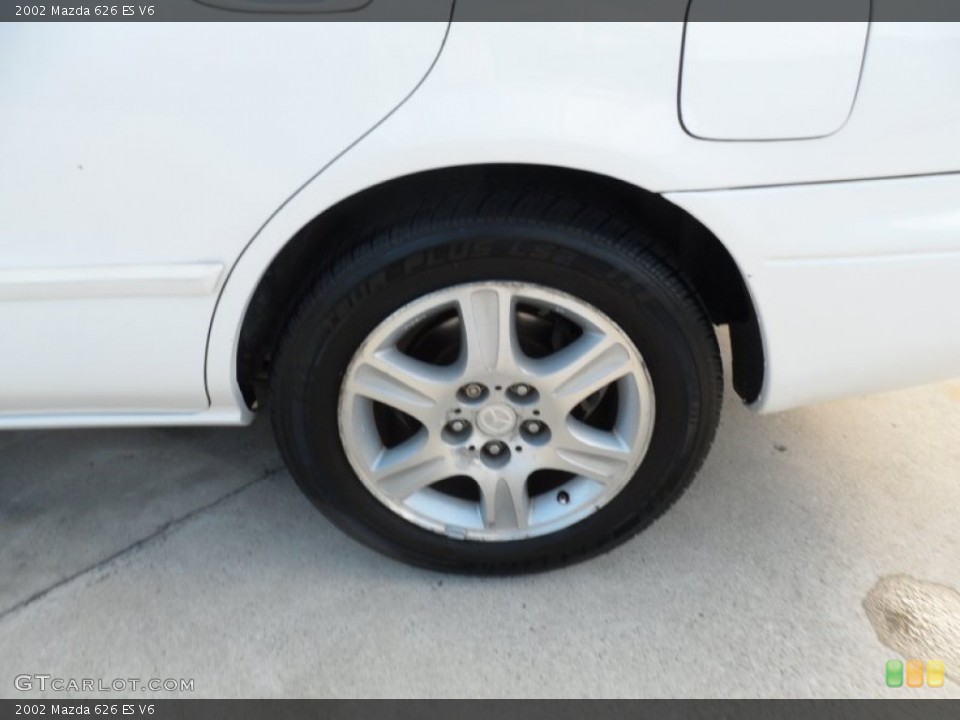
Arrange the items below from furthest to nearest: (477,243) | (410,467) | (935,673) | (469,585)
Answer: (469,585)
(410,467)
(935,673)
(477,243)

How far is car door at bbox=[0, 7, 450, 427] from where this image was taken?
135 cm

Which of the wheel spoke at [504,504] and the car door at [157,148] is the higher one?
the car door at [157,148]

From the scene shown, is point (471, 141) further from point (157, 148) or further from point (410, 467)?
point (410, 467)

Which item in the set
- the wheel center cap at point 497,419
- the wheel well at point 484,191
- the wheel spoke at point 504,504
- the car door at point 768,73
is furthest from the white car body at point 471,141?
the wheel spoke at point 504,504

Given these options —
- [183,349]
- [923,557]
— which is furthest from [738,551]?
[183,349]

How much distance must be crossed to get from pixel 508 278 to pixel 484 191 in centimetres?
17

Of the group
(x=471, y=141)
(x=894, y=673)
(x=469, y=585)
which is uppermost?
(x=471, y=141)

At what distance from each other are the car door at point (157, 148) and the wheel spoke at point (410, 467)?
468mm

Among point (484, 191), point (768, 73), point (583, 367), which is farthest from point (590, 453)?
point (768, 73)

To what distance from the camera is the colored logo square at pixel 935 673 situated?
5.35 feet

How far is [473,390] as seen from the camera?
1696 mm
